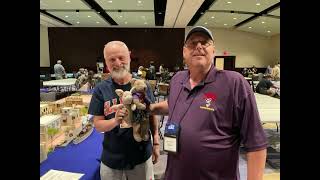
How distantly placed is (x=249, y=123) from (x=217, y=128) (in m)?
0.14

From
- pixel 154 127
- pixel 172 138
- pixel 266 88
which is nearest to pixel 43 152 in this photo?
pixel 154 127

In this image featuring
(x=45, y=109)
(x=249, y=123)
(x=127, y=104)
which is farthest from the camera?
(x=45, y=109)

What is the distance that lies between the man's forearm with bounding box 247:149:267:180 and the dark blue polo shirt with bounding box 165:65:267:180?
1.2 inches

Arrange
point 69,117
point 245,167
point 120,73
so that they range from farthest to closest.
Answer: point 245,167, point 69,117, point 120,73

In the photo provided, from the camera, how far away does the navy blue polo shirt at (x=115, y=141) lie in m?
1.71

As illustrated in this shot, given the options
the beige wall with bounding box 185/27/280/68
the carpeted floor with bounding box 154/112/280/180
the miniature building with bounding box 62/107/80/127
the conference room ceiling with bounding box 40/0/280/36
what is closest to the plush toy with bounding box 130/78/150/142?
the carpeted floor with bounding box 154/112/280/180

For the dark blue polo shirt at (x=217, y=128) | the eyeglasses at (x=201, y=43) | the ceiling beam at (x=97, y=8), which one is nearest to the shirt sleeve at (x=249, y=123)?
the dark blue polo shirt at (x=217, y=128)

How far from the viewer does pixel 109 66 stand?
1.71 m

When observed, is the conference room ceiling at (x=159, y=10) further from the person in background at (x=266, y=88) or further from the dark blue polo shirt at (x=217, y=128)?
the dark blue polo shirt at (x=217, y=128)

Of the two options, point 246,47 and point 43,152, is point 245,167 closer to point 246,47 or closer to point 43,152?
point 43,152

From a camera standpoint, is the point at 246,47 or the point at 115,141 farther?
the point at 246,47

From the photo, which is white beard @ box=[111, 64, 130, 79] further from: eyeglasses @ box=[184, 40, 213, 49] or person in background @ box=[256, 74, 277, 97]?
person in background @ box=[256, 74, 277, 97]

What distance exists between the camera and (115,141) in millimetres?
1725
